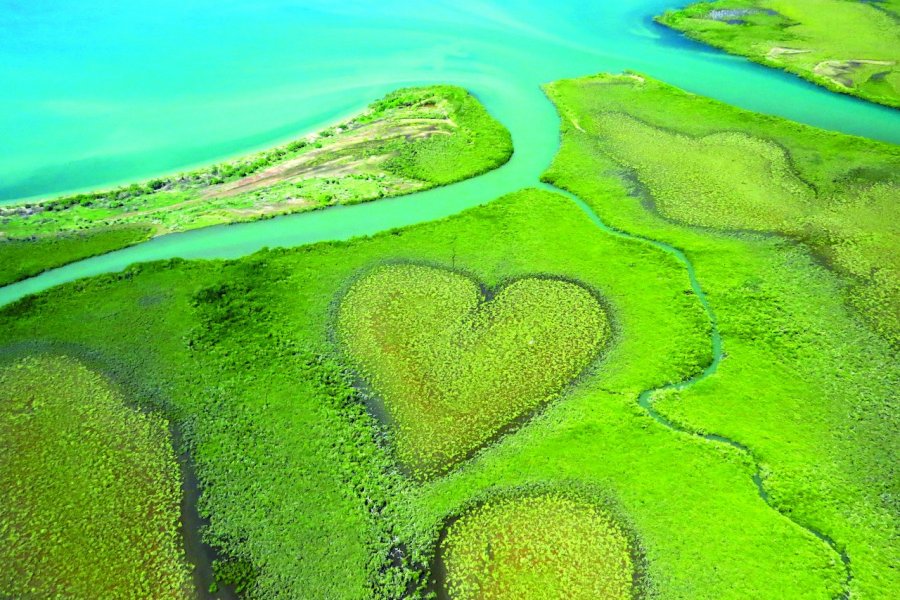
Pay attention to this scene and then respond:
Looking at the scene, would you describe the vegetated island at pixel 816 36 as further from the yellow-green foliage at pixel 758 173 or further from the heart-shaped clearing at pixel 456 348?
the heart-shaped clearing at pixel 456 348

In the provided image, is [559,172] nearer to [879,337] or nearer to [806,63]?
[879,337]

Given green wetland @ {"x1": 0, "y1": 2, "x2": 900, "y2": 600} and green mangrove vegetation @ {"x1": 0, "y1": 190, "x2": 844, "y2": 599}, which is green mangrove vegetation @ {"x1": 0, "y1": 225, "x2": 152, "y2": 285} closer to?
green wetland @ {"x1": 0, "y1": 2, "x2": 900, "y2": 600}

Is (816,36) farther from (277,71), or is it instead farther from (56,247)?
(56,247)

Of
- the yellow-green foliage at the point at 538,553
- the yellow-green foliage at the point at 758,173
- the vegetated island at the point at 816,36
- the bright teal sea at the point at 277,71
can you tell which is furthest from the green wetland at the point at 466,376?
the vegetated island at the point at 816,36

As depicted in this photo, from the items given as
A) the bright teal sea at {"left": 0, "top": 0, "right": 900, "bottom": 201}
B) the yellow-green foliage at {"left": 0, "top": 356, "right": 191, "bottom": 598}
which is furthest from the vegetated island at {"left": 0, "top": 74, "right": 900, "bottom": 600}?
the bright teal sea at {"left": 0, "top": 0, "right": 900, "bottom": 201}

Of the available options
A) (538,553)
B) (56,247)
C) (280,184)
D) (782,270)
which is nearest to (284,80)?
(280,184)
